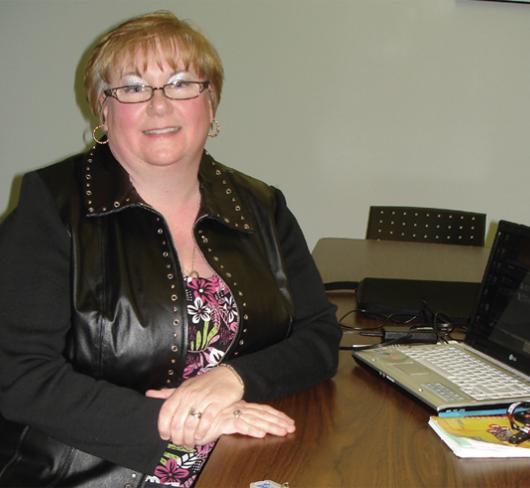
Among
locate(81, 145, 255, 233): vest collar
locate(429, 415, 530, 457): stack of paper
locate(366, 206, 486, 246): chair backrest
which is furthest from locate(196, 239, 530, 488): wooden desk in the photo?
locate(366, 206, 486, 246): chair backrest

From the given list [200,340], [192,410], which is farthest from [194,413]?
[200,340]

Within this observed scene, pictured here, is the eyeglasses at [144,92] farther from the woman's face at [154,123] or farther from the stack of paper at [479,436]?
the stack of paper at [479,436]

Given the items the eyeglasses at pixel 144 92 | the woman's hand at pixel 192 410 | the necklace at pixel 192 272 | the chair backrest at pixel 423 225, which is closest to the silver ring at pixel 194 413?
the woman's hand at pixel 192 410

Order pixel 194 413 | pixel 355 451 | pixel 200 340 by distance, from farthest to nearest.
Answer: pixel 200 340
pixel 194 413
pixel 355 451

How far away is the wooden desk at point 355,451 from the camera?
101 cm

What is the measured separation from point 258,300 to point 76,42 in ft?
7.63

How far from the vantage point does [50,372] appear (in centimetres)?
131

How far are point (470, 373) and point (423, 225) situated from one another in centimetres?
144

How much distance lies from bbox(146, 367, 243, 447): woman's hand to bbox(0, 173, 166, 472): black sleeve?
0.03 meters

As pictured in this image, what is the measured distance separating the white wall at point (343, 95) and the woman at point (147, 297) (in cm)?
178

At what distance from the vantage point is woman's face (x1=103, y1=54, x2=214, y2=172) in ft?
4.95

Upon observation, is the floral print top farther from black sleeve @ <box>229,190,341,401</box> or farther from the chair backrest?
the chair backrest

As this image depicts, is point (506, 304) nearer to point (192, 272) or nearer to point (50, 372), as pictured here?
point (192, 272)

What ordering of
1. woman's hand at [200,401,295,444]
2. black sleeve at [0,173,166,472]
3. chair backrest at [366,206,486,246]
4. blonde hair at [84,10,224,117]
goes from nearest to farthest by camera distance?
woman's hand at [200,401,295,444] < black sleeve at [0,173,166,472] < blonde hair at [84,10,224,117] < chair backrest at [366,206,486,246]
